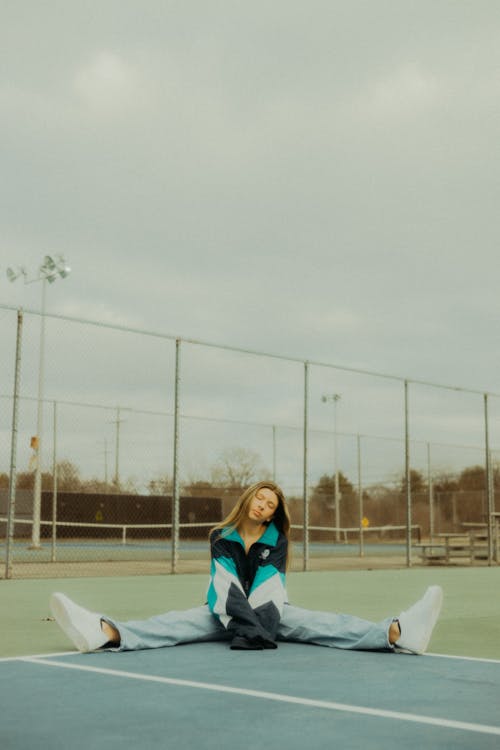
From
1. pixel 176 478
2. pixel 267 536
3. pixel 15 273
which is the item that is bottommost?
pixel 267 536

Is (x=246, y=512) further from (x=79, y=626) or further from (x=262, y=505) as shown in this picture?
(x=79, y=626)

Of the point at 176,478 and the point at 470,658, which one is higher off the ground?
the point at 176,478

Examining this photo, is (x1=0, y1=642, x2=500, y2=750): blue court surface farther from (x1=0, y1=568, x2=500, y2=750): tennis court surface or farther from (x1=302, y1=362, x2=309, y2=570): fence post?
(x1=302, y1=362, x2=309, y2=570): fence post

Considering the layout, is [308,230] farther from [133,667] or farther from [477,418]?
[133,667]

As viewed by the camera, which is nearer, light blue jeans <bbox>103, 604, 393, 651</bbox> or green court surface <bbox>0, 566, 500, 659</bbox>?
light blue jeans <bbox>103, 604, 393, 651</bbox>

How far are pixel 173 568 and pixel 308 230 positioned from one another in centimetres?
668

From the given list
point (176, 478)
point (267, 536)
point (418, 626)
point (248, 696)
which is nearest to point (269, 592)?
point (267, 536)

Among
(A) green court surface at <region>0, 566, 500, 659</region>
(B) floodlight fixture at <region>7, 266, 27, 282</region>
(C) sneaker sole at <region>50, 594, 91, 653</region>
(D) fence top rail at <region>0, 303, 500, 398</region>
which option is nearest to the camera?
(C) sneaker sole at <region>50, 594, 91, 653</region>

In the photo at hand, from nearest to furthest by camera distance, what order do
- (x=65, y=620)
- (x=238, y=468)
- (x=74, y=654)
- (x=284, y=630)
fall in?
(x=65, y=620), (x=74, y=654), (x=284, y=630), (x=238, y=468)

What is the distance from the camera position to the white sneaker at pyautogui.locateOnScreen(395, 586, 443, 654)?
4.58 m

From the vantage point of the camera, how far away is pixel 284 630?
5.08 m

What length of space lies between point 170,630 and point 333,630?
79cm

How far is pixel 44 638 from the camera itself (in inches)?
215

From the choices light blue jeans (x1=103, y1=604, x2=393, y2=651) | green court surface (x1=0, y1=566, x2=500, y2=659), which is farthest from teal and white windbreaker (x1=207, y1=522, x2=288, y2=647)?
green court surface (x1=0, y1=566, x2=500, y2=659)
